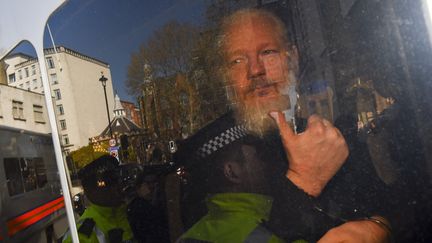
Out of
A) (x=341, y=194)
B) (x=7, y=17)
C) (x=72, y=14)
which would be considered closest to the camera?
(x=341, y=194)

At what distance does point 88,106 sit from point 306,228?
1.06 meters

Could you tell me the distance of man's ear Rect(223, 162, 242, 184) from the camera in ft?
5.53

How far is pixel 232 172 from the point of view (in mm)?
1700

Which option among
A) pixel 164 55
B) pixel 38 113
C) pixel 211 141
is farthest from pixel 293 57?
pixel 38 113

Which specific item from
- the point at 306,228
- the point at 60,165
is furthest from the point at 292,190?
the point at 60,165

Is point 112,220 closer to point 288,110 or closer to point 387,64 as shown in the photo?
point 288,110

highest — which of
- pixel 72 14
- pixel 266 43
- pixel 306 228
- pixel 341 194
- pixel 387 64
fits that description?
pixel 72 14

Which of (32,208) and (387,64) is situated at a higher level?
(387,64)

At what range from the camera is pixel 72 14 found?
2018 mm

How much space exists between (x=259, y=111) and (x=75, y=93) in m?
0.88

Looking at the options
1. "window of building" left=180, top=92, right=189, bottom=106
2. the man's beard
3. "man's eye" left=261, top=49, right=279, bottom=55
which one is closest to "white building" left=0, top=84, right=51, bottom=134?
"window of building" left=180, top=92, right=189, bottom=106

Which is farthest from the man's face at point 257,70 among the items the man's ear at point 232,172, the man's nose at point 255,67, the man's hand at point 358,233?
the man's hand at point 358,233

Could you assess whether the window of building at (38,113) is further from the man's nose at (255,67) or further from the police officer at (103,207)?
the man's nose at (255,67)

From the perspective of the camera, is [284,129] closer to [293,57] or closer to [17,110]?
[293,57]
